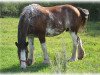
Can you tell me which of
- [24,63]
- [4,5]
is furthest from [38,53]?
[4,5]

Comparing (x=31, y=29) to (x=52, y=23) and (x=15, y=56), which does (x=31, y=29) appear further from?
(x=15, y=56)

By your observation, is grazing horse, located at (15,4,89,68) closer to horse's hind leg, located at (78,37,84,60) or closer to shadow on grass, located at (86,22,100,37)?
horse's hind leg, located at (78,37,84,60)

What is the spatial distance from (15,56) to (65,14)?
8.52ft

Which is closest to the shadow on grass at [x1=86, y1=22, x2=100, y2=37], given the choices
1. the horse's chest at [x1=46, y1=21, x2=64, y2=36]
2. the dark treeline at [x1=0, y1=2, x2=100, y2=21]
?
the dark treeline at [x1=0, y1=2, x2=100, y2=21]

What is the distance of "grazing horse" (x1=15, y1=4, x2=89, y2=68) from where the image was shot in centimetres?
1179

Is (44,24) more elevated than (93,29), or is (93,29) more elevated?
(44,24)

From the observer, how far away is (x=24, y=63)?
11.7 metres

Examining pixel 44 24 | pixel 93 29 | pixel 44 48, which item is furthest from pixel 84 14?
pixel 93 29

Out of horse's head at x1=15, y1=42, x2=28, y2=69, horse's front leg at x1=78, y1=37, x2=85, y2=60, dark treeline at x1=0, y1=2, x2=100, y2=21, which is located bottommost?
dark treeline at x1=0, y1=2, x2=100, y2=21

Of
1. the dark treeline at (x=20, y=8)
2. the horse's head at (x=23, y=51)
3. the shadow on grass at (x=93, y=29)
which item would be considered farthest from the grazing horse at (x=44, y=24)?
the dark treeline at (x=20, y=8)

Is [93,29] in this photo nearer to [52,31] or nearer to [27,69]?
[52,31]

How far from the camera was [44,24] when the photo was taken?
12.6 metres

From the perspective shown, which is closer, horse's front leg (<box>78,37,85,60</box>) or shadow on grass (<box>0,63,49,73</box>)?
shadow on grass (<box>0,63,49,73</box>)

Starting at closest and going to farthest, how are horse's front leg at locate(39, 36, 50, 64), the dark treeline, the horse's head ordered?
the horse's head < horse's front leg at locate(39, 36, 50, 64) < the dark treeline
